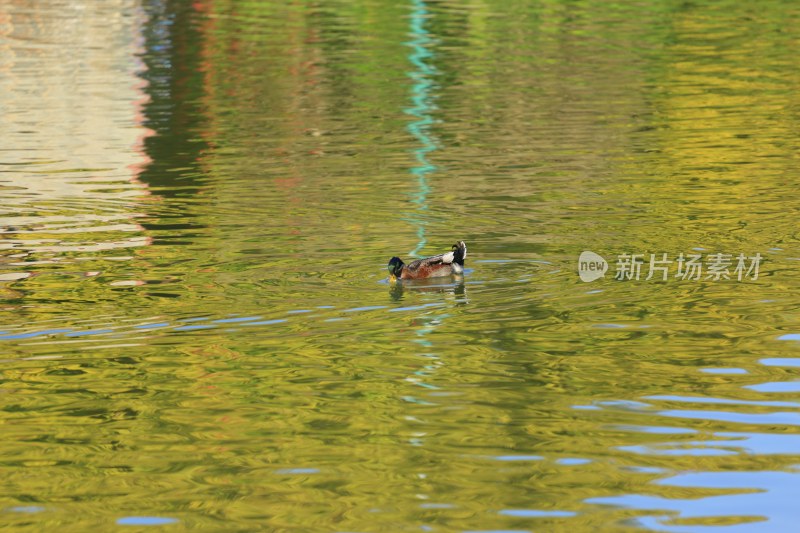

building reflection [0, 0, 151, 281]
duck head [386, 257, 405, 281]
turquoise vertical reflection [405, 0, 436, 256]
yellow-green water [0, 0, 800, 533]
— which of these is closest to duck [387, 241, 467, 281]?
duck head [386, 257, 405, 281]

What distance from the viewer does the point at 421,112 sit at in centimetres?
2650

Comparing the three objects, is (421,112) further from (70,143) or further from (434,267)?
(434,267)

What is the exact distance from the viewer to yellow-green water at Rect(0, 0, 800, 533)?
27.8 feet

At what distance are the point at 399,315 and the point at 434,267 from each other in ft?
3.19

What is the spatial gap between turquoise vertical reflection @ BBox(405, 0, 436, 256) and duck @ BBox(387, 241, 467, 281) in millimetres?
1400

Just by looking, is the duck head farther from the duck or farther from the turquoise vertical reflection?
the turquoise vertical reflection

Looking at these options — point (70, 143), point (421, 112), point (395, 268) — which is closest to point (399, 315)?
point (395, 268)

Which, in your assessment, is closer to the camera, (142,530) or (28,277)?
(142,530)

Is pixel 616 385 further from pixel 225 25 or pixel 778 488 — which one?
pixel 225 25

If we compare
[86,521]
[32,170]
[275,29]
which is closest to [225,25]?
[275,29]

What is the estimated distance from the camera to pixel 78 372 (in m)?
11.0

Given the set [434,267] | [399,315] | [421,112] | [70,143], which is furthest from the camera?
[421,112]

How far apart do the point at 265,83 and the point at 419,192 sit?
13.9 metres

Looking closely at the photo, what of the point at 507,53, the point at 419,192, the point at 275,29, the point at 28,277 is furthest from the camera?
the point at 275,29
